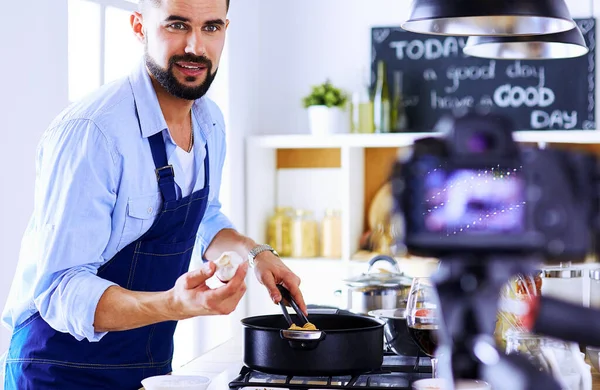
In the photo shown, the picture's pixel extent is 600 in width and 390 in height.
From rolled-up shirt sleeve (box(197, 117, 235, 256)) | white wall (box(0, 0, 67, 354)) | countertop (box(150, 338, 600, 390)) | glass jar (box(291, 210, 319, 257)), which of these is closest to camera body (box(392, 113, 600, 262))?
countertop (box(150, 338, 600, 390))

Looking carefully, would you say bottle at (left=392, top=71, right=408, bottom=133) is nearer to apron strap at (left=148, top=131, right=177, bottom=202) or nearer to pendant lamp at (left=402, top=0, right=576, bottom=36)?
pendant lamp at (left=402, top=0, right=576, bottom=36)

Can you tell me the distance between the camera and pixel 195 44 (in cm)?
202

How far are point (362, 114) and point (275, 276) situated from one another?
8.14 feet

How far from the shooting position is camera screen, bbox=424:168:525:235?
1.62ft

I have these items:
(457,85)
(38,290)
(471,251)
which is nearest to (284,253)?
(457,85)

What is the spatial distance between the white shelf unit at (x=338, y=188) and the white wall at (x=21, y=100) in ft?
5.65

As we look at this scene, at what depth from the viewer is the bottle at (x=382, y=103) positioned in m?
4.41

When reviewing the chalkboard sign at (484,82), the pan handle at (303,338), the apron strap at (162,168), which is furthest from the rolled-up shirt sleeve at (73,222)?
the chalkboard sign at (484,82)

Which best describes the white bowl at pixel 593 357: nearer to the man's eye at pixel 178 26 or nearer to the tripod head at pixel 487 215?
the man's eye at pixel 178 26

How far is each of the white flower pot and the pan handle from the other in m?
2.88

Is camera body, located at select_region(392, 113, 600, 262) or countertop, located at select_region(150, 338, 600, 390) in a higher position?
camera body, located at select_region(392, 113, 600, 262)

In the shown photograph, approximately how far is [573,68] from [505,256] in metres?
4.10

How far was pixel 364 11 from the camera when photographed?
4598 millimetres

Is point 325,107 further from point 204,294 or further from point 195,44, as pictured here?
point 204,294
